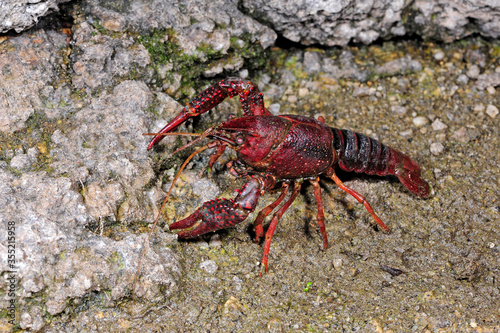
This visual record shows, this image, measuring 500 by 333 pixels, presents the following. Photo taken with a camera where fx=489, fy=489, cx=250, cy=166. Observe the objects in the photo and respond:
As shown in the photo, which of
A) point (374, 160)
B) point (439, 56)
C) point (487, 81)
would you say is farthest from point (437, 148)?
point (439, 56)

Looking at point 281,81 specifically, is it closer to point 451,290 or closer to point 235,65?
point 235,65

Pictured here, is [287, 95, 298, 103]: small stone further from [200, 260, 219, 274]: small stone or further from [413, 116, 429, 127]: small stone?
[200, 260, 219, 274]: small stone

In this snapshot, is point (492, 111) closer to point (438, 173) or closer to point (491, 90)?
point (491, 90)

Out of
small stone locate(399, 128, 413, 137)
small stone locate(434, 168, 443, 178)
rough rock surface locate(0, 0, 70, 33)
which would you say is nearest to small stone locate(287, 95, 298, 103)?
small stone locate(399, 128, 413, 137)

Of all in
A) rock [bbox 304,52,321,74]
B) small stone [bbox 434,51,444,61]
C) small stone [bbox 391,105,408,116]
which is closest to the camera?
small stone [bbox 391,105,408,116]

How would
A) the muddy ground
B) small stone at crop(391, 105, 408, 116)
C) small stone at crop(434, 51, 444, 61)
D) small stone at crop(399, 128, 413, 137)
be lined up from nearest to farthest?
the muddy ground
small stone at crop(399, 128, 413, 137)
small stone at crop(391, 105, 408, 116)
small stone at crop(434, 51, 444, 61)

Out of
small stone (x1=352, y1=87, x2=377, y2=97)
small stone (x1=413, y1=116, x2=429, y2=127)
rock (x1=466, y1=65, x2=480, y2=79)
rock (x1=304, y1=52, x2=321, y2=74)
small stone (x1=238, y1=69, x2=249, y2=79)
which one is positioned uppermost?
small stone (x1=238, y1=69, x2=249, y2=79)

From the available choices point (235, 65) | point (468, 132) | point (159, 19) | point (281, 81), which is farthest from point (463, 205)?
point (159, 19)
